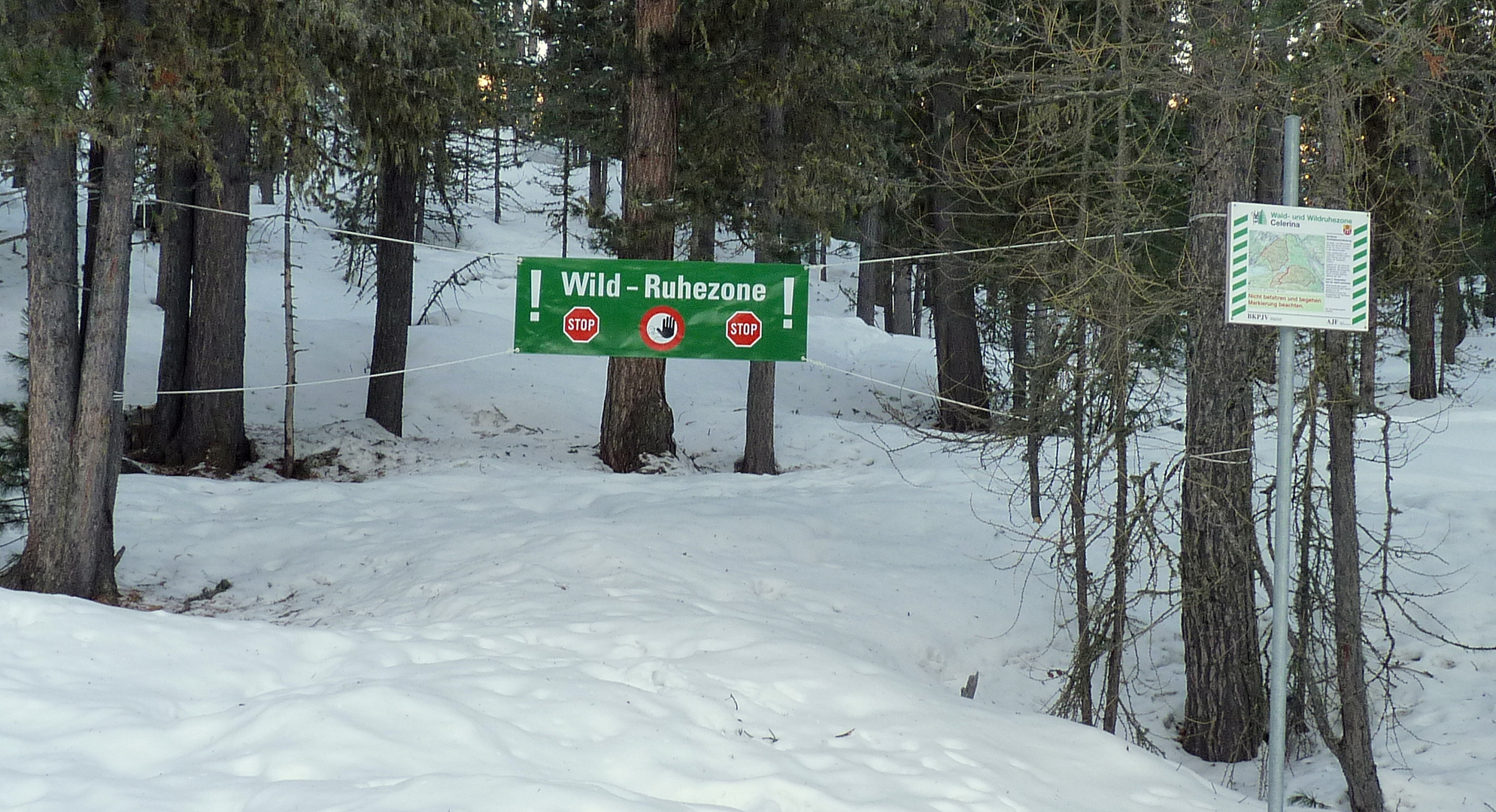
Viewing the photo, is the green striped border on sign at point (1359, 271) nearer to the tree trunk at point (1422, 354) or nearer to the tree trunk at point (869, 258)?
the tree trunk at point (869, 258)

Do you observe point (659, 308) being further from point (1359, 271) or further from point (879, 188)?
point (879, 188)

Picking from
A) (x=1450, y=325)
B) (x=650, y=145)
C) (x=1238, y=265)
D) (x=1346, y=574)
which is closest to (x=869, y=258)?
(x=650, y=145)

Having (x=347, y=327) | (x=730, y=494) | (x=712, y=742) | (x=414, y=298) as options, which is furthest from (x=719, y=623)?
(x=414, y=298)

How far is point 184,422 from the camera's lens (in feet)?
40.2

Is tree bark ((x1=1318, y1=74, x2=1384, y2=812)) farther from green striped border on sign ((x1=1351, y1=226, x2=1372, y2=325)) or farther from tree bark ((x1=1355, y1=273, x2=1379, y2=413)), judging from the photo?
green striped border on sign ((x1=1351, y1=226, x2=1372, y2=325))

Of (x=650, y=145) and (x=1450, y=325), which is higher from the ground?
(x=650, y=145)

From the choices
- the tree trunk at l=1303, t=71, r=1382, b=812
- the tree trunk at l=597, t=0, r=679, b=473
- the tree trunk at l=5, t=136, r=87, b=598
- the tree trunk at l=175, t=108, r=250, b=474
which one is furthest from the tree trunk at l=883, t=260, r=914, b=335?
the tree trunk at l=5, t=136, r=87, b=598

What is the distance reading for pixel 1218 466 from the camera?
21.2 ft

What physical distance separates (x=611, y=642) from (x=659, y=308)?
2.61 m

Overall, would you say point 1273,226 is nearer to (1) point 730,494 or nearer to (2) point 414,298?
(1) point 730,494

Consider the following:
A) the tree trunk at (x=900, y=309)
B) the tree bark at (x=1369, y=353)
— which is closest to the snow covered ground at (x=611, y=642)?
the tree bark at (x=1369, y=353)

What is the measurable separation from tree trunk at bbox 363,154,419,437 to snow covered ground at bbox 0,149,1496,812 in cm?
44

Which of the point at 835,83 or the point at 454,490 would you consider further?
the point at 835,83

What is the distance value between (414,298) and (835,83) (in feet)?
49.2
